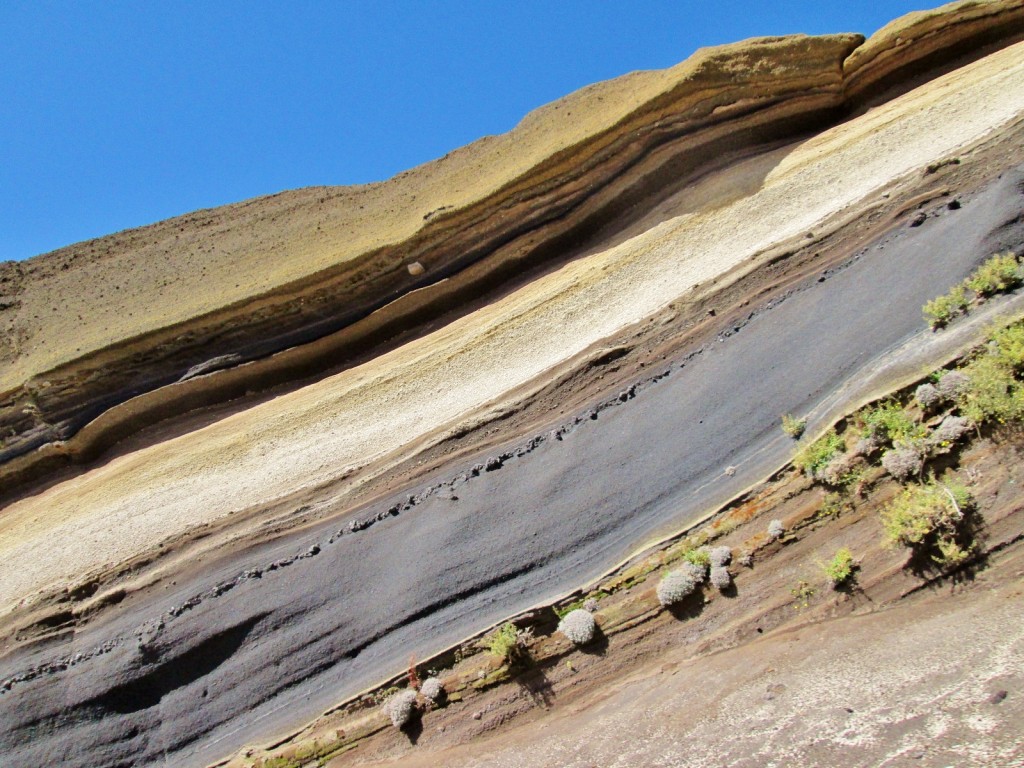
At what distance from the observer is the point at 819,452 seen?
5.57 m

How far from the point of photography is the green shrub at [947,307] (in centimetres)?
575

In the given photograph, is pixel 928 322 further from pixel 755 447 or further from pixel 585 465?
pixel 585 465

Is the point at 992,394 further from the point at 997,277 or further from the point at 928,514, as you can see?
the point at 997,277

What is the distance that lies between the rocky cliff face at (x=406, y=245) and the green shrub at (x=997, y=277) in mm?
3643

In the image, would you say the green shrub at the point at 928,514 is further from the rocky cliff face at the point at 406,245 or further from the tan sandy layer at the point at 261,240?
the tan sandy layer at the point at 261,240

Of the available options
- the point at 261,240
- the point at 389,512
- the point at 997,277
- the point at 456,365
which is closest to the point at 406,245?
the point at 456,365

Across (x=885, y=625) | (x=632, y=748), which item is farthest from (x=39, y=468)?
(x=885, y=625)

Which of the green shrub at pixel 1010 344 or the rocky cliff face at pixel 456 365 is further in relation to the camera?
the rocky cliff face at pixel 456 365

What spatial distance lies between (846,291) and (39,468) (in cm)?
1128

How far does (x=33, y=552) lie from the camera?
27.6 feet

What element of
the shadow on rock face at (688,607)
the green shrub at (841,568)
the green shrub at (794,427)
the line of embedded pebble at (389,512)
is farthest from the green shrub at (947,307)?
the shadow on rock face at (688,607)

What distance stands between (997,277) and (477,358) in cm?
545

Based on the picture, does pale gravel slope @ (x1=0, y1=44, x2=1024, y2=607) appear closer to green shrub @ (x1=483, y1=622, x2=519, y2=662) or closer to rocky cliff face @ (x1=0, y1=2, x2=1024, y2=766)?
rocky cliff face @ (x1=0, y1=2, x2=1024, y2=766)

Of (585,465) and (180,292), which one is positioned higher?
(180,292)
